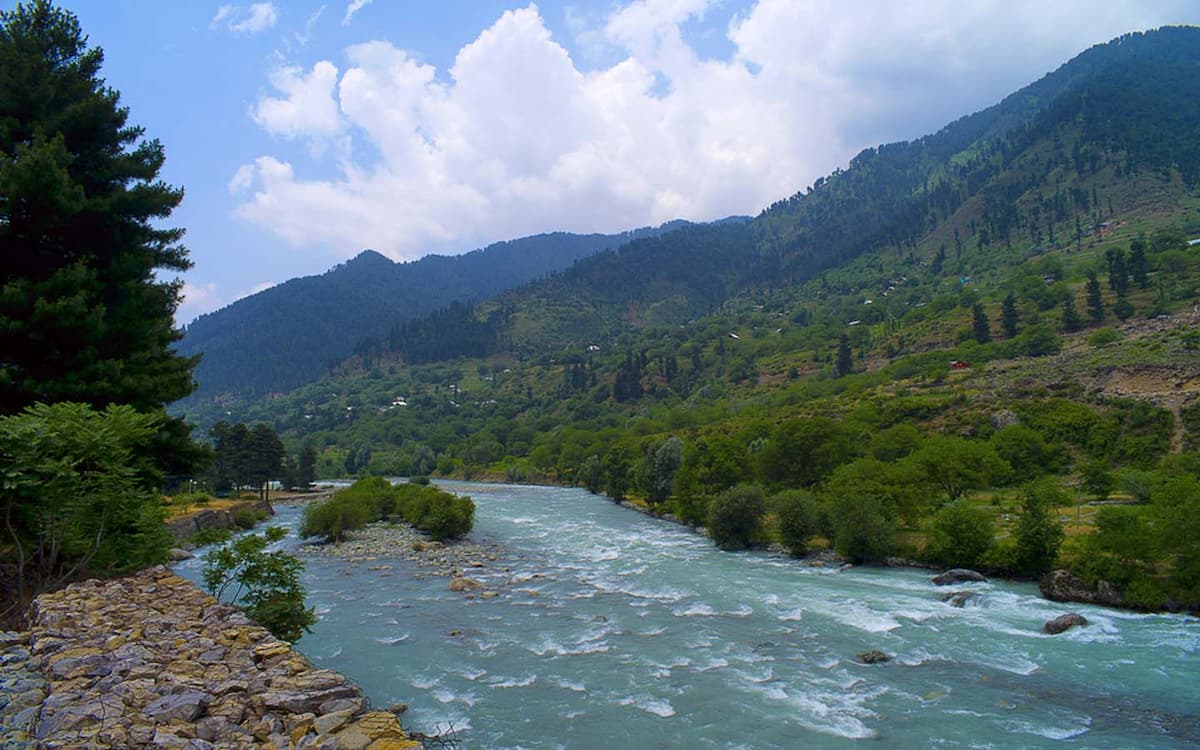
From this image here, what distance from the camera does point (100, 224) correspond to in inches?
656

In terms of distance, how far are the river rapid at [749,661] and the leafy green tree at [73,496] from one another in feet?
26.1

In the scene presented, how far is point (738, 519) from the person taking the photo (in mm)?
43969

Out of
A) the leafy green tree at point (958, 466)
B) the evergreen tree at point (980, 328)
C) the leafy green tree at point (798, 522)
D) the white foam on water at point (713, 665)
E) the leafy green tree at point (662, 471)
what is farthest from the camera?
the evergreen tree at point (980, 328)

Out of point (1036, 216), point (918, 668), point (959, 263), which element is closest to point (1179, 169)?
point (1036, 216)

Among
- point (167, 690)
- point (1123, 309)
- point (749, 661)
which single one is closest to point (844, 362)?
point (1123, 309)

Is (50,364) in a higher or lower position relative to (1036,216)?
lower

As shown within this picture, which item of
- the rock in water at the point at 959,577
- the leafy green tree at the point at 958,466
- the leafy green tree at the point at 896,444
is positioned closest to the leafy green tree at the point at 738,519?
the leafy green tree at the point at 958,466

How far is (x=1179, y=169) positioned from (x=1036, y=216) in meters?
33.6

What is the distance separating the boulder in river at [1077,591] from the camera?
27312mm

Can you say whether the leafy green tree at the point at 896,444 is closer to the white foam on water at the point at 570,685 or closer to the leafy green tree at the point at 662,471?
the leafy green tree at the point at 662,471

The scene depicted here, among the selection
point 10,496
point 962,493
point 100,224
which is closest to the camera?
point 10,496

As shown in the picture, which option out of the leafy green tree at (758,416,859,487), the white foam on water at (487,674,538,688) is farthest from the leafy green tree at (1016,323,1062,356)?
the white foam on water at (487,674,538,688)

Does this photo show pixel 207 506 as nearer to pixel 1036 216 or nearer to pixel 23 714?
pixel 23 714

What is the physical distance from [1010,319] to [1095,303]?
39.8ft
